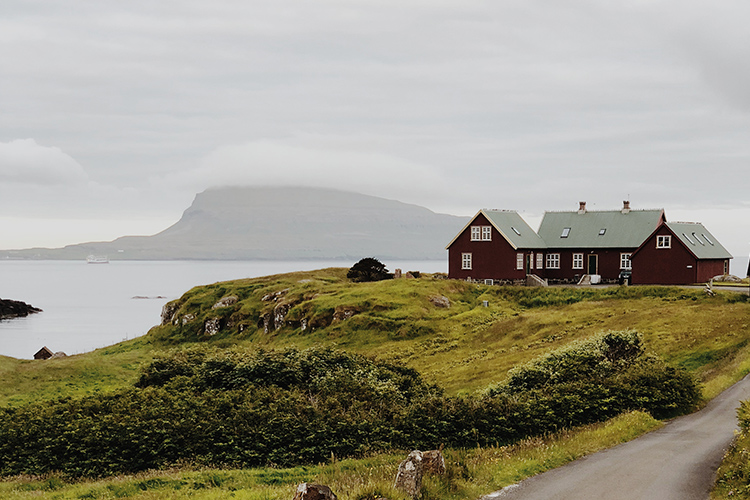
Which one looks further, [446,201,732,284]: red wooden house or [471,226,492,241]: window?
[471,226,492,241]: window

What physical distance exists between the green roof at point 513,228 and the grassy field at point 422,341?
26.2ft

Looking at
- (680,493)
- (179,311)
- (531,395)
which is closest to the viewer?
(680,493)

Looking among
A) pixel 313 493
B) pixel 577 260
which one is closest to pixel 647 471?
pixel 313 493

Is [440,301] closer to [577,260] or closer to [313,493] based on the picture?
Answer: [577,260]

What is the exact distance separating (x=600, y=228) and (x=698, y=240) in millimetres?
10399

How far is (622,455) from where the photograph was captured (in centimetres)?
2250

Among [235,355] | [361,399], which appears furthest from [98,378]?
[361,399]

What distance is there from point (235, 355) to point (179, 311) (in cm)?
4928

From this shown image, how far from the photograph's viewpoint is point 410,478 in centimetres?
1708

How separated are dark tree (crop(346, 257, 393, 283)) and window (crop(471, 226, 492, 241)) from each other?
13.8 meters

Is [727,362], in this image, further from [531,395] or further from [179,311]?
[179,311]

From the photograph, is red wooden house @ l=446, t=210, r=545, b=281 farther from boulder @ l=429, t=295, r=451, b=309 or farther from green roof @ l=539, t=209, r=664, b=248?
boulder @ l=429, t=295, r=451, b=309

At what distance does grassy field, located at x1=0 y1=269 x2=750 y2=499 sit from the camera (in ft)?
70.2

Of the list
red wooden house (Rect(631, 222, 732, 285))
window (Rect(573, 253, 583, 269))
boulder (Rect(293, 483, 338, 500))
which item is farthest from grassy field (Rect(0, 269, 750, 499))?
window (Rect(573, 253, 583, 269))
